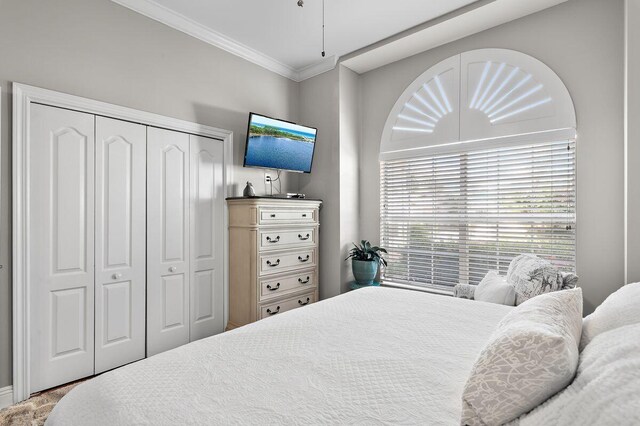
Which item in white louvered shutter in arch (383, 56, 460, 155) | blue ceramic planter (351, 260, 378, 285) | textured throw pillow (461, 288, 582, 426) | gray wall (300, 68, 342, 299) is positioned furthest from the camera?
gray wall (300, 68, 342, 299)

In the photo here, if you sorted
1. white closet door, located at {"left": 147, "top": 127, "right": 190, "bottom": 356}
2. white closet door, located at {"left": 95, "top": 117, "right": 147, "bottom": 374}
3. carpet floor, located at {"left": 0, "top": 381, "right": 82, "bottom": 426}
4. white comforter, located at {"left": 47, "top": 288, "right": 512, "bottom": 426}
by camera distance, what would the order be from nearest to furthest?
white comforter, located at {"left": 47, "top": 288, "right": 512, "bottom": 426}, carpet floor, located at {"left": 0, "top": 381, "right": 82, "bottom": 426}, white closet door, located at {"left": 95, "top": 117, "right": 147, "bottom": 374}, white closet door, located at {"left": 147, "top": 127, "right": 190, "bottom": 356}

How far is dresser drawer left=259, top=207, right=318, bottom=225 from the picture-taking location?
10.1ft

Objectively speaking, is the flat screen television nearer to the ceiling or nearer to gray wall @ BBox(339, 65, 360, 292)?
gray wall @ BBox(339, 65, 360, 292)

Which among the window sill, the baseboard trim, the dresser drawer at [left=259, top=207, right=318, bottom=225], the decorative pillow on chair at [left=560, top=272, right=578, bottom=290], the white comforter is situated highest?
the dresser drawer at [left=259, top=207, right=318, bottom=225]

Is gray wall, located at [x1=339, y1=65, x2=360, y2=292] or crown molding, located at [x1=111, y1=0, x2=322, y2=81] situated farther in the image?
gray wall, located at [x1=339, y1=65, x2=360, y2=292]

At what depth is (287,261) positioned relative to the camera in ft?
10.7

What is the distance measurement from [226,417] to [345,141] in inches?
125

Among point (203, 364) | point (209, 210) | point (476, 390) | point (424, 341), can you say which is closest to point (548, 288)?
point (424, 341)

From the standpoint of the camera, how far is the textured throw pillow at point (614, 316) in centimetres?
93

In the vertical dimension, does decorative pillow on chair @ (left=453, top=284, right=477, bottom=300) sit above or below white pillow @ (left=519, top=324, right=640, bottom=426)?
below

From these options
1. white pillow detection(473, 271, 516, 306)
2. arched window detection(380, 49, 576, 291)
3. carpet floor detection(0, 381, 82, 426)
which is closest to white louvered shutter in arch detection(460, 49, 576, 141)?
arched window detection(380, 49, 576, 291)

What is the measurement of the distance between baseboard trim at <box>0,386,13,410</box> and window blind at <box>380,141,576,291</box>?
3.17m

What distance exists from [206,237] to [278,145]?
3.82 feet

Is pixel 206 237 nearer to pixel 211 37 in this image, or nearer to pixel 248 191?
pixel 248 191
